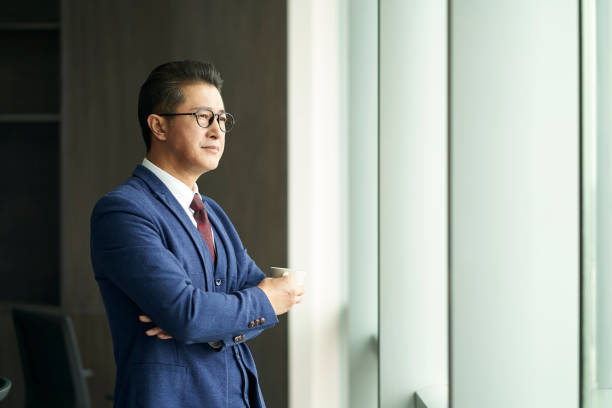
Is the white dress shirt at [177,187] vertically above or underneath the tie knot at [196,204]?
above

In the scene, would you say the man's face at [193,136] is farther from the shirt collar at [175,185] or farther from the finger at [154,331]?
the finger at [154,331]

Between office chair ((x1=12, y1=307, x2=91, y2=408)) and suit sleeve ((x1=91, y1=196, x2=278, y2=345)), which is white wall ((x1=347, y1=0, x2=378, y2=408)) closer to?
office chair ((x1=12, y1=307, x2=91, y2=408))

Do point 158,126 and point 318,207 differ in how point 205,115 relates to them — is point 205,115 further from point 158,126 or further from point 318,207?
point 318,207

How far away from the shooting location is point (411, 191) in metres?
1.99

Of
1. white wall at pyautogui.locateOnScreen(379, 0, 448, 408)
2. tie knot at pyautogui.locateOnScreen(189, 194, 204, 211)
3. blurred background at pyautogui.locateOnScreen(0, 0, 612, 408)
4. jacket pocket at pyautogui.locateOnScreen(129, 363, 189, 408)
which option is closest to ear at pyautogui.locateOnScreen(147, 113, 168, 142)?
tie knot at pyautogui.locateOnScreen(189, 194, 204, 211)

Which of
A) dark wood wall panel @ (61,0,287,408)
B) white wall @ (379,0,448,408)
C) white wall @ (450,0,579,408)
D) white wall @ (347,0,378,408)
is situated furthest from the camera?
dark wood wall panel @ (61,0,287,408)

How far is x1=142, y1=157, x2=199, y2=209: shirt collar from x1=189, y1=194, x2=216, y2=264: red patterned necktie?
0.02 metres

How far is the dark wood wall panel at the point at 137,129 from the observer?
3.20 m

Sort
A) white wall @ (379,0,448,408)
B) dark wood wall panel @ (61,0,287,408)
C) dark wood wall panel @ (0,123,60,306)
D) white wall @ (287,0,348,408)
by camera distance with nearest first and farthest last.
→ white wall @ (379,0,448,408), white wall @ (287,0,348,408), dark wood wall panel @ (61,0,287,408), dark wood wall panel @ (0,123,60,306)

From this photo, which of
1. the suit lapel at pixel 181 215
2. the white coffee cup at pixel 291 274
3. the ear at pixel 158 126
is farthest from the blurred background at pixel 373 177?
the ear at pixel 158 126

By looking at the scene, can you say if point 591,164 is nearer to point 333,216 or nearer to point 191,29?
point 333,216

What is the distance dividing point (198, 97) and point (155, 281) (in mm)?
441

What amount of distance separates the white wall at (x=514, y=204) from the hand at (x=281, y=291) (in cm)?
38

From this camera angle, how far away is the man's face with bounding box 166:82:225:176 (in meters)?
1.34
